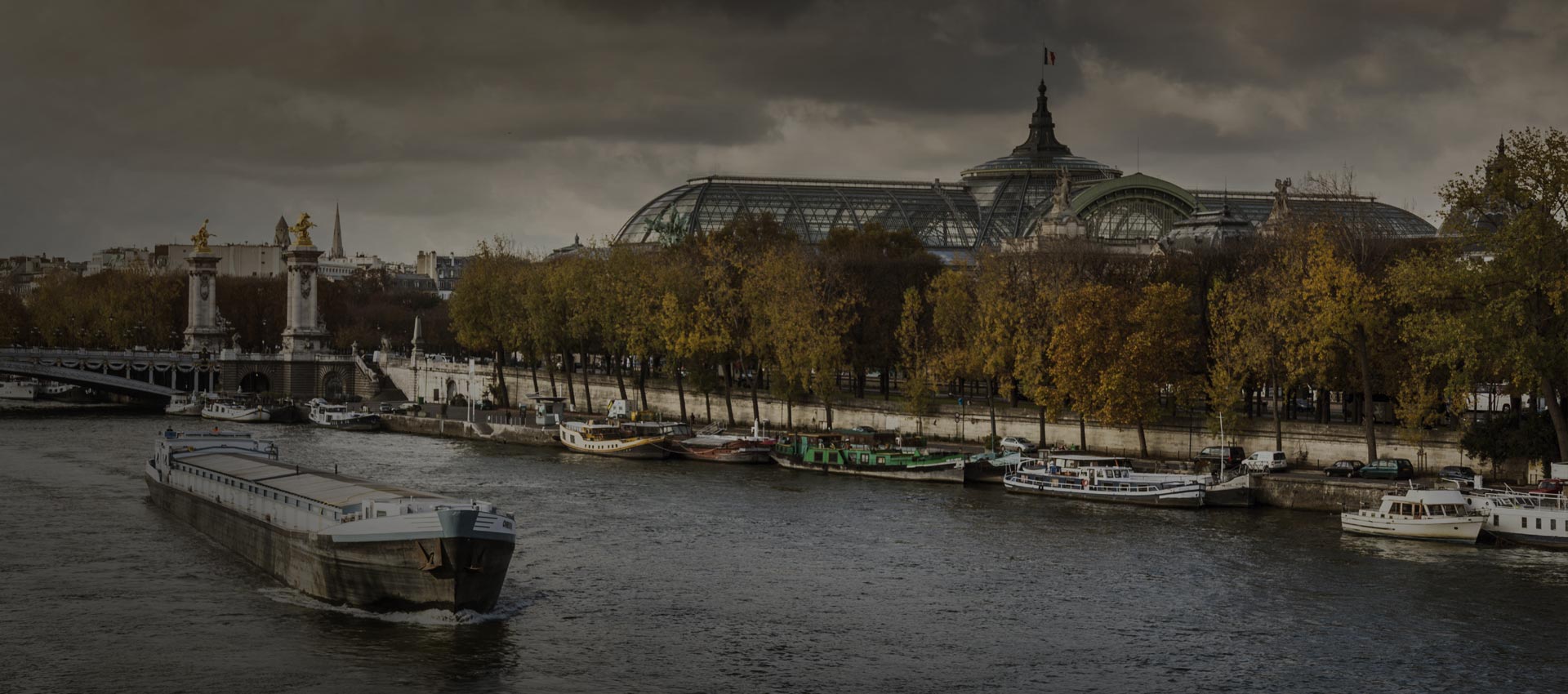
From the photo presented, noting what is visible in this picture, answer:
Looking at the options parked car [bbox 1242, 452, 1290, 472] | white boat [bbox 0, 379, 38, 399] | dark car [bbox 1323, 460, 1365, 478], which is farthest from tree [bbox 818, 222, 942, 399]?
white boat [bbox 0, 379, 38, 399]

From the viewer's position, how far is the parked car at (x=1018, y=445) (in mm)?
90562

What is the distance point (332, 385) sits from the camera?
16625 centimetres

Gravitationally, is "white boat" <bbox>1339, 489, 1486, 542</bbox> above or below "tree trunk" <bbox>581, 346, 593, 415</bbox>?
below

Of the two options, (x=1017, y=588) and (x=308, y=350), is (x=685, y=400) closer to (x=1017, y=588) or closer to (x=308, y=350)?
(x=308, y=350)

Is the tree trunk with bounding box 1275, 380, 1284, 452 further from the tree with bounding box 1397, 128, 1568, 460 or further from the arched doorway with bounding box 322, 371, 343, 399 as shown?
the arched doorway with bounding box 322, 371, 343, 399

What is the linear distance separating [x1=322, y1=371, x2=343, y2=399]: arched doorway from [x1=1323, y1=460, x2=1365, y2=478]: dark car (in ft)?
355

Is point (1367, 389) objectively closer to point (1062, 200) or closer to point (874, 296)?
point (874, 296)

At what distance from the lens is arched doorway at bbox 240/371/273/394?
6629 inches

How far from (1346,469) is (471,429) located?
62.0 m

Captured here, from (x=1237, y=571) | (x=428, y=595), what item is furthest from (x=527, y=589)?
(x=1237, y=571)

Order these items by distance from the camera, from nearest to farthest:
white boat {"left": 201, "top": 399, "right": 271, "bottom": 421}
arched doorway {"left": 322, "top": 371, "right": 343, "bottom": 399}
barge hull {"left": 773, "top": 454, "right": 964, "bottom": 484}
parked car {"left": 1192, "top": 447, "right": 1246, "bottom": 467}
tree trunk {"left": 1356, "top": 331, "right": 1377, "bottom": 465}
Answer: tree trunk {"left": 1356, "top": 331, "right": 1377, "bottom": 465}
parked car {"left": 1192, "top": 447, "right": 1246, "bottom": 467}
barge hull {"left": 773, "top": 454, "right": 964, "bottom": 484}
white boat {"left": 201, "top": 399, "right": 271, "bottom": 421}
arched doorway {"left": 322, "top": 371, "right": 343, "bottom": 399}

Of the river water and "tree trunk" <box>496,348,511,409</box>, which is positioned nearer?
the river water

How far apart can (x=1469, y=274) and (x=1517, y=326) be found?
276cm

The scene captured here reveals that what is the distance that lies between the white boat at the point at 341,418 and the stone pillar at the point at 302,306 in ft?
100
